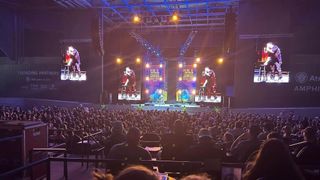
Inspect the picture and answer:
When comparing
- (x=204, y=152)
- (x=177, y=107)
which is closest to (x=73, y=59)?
(x=177, y=107)

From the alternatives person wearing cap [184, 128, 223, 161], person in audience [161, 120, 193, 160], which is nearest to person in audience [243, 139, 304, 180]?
person wearing cap [184, 128, 223, 161]

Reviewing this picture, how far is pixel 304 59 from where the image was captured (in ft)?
63.1

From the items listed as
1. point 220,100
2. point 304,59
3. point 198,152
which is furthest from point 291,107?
point 198,152

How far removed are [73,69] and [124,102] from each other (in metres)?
5.42

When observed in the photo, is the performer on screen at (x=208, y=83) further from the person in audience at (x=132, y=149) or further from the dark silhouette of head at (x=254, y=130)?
the person in audience at (x=132, y=149)

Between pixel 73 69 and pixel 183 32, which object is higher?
pixel 183 32

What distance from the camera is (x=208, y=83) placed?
23.9 metres

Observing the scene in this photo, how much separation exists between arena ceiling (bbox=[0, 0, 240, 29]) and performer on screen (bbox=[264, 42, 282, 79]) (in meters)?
4.10

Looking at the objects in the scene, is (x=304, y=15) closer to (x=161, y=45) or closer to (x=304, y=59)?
(x=304, y=59)

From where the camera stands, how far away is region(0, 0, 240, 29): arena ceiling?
19.8 m

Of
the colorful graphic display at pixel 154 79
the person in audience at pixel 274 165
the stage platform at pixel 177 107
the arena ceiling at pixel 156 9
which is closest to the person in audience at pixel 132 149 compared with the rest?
the person in audience at pixel 274 165

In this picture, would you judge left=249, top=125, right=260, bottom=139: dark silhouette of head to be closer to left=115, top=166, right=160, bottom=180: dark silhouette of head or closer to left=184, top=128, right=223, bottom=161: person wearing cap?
left=184, top=128, right=223, bottom=161: person wearing cap

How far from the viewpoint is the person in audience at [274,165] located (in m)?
2.39

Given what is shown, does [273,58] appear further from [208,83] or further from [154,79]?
[154,79]
